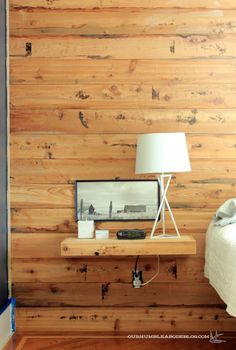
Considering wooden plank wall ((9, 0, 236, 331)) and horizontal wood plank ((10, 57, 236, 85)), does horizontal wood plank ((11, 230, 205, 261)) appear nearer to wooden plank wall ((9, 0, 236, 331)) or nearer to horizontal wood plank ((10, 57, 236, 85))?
wooden plank wall ((9, 0, 236, 331))

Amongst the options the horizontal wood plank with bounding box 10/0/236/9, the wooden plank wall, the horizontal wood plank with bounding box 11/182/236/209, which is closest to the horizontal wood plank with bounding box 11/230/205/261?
the wooden plank wall

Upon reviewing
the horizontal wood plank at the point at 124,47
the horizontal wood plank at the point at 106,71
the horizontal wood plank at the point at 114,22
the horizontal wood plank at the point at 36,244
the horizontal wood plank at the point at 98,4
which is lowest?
the horizontal wood plank at the point at 36,244

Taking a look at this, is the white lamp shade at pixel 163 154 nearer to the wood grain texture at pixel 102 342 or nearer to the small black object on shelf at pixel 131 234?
the small black object on shelf at pixel 131 234

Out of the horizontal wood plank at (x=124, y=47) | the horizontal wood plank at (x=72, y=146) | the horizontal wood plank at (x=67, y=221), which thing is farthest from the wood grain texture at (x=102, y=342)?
the horizontal wood plank at (x=124, y=47)

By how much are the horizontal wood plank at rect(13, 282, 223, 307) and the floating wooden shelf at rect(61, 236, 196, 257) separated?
1.53 ft

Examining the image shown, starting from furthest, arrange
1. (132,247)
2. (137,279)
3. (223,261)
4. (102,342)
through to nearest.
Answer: (137,279) → (102,342) → (132,247) → (223,261)

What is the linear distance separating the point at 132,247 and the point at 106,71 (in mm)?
1242

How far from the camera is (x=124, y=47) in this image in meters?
3.43

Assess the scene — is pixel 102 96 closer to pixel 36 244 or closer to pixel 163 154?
pixel 163 154

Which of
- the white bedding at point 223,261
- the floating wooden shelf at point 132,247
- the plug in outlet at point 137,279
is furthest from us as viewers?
the plug in outlet at point 137,279

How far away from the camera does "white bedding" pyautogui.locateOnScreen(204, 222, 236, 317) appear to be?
2371 mm

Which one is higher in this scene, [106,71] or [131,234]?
[106,71]

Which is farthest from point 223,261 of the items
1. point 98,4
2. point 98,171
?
point 98,4

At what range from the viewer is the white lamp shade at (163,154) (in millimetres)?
3047
